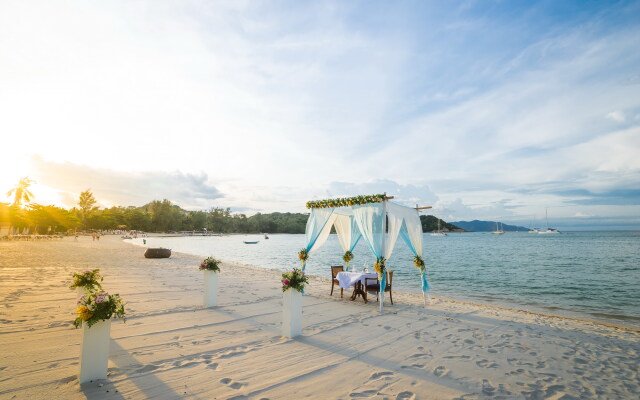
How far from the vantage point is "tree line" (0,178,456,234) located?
146 feet

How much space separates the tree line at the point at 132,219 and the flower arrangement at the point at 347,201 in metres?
49.3

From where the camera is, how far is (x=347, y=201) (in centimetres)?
923

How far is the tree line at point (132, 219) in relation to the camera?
44.6 metres

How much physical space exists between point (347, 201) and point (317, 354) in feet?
17.2

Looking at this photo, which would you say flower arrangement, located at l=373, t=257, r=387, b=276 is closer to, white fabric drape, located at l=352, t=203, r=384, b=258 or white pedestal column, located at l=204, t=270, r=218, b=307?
white fabric drape, located at l=352, t=203, r=384, b=258

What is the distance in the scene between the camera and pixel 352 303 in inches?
345

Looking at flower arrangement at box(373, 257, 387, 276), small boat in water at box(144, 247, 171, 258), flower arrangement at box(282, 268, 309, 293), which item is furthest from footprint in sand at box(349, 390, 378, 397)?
small boat in water at box(144, 247, 171, 258)

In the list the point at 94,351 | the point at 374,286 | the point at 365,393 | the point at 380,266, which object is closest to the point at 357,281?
the point at 374,286

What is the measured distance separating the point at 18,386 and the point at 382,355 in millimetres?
4638

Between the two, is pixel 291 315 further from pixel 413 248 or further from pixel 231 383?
pixel 413 248

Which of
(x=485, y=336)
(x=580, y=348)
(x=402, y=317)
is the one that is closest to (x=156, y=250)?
(x=402, y=317)

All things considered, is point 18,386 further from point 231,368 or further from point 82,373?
point 231,368

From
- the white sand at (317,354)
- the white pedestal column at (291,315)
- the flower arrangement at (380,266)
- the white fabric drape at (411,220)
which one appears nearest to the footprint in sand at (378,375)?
the white sand at (317,354)

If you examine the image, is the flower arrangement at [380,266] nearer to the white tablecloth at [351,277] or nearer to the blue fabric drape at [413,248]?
the white tablecloth at [351,277]
